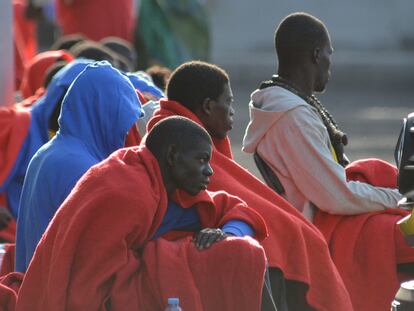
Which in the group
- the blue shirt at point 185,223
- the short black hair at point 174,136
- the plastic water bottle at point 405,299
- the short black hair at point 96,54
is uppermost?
the short black hair at point 174,136

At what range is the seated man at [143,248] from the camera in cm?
539

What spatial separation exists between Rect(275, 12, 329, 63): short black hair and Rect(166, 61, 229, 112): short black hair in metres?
0.73

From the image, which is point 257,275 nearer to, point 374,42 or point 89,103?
point 89,103

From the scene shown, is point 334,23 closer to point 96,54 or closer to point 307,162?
point 96,54

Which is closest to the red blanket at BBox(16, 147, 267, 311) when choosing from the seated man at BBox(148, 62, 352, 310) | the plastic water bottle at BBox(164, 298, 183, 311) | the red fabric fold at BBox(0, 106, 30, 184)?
the plastic water bottle at BBox(164, 298, 183, 311)

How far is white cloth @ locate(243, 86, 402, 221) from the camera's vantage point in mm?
6871

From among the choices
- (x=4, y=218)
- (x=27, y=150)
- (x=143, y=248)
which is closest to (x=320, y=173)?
(x=143, y=248)

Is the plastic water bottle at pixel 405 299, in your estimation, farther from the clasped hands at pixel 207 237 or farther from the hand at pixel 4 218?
the hand at pixel 4 218

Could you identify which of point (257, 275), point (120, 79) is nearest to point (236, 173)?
point (120, 79)

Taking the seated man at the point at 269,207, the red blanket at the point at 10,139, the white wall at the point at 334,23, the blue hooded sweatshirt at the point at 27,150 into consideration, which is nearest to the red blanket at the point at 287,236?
the seated man at the point at 269,207

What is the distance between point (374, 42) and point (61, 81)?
54.1 ft

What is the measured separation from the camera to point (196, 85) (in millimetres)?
6375

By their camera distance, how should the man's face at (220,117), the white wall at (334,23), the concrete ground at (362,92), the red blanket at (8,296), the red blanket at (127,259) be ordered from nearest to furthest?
the red blanket at (127,259)
the red blanket at (8,296)
the man's face at (220,117)
the concrete ground at (362,92)
the white wall at (334,23)

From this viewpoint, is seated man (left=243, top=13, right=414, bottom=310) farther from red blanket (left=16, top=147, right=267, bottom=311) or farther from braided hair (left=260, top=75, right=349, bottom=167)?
red blanket (left=16, top=147, right=267, bottom=311)
